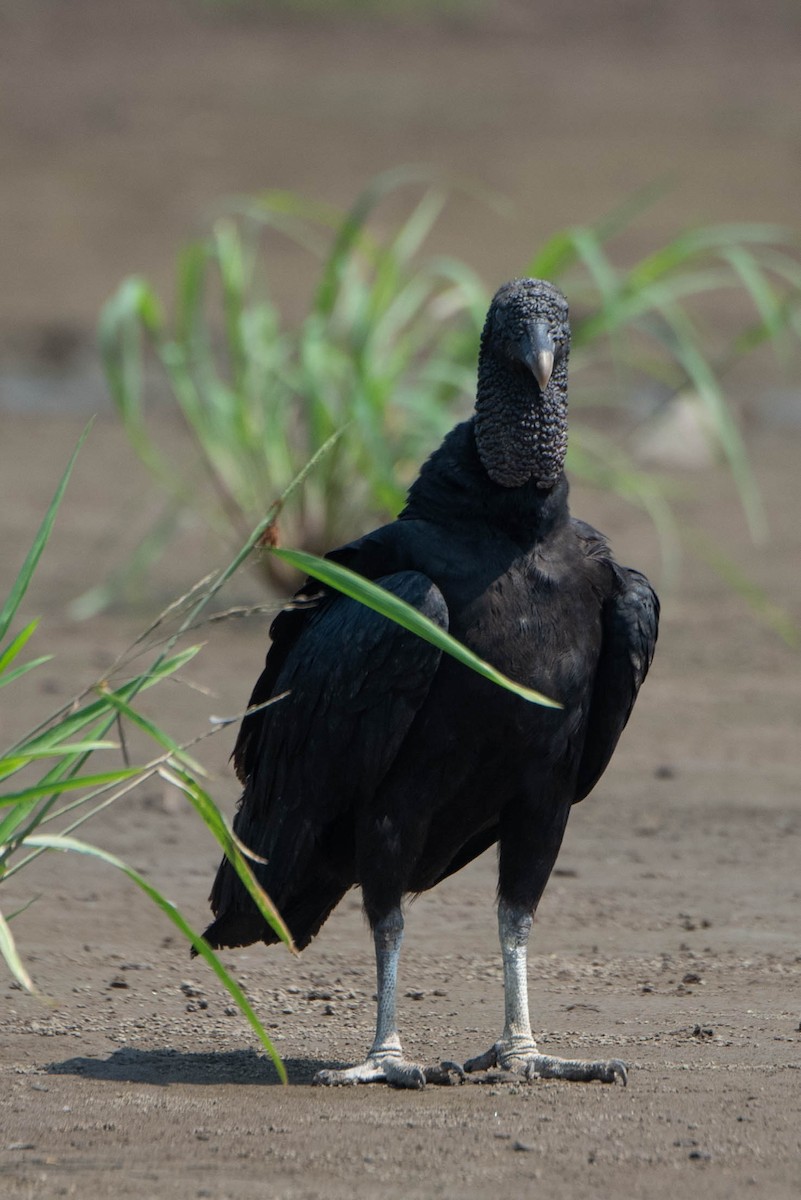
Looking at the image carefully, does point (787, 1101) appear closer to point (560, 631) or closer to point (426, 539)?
point (560, 631)

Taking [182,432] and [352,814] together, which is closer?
[352,814]

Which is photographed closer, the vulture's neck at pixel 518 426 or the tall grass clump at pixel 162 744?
the tall grass clump at pixel 162 744

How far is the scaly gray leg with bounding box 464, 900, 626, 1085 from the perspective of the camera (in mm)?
3418

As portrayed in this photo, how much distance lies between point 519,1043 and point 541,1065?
84 millimetres

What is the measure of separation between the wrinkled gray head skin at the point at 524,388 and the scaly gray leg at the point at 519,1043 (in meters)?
0.86

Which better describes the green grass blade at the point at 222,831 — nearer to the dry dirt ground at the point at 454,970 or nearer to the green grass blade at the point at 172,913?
the green grass blade at the point at 172,913

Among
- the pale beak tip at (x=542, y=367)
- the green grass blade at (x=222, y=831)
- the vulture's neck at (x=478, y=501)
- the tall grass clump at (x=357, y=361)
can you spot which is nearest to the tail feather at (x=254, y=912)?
the green grass blade at (x=222, y=831)

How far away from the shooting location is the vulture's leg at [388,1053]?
3441 mm

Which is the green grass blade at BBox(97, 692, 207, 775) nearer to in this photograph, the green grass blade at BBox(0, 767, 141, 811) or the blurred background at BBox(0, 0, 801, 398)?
the green grass blade at BBox(0, 767, 141, 811)

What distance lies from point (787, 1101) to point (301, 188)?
14637 mm

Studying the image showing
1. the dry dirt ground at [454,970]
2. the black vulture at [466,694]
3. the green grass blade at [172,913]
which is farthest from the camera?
the black vulture at [466,694]

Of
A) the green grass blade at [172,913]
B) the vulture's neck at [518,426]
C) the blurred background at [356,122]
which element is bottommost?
→ the green grass blade at [172,913]

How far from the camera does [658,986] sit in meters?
4.07

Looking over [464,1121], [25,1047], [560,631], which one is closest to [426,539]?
[560,631]
